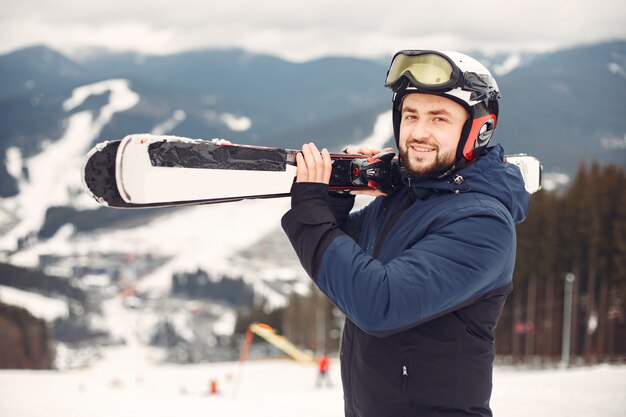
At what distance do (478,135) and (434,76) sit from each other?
289 mm

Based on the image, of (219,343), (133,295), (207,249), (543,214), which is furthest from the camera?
(207,249)

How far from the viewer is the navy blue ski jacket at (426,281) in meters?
1.92

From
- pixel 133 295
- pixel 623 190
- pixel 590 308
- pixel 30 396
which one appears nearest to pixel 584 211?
pixel 623 190

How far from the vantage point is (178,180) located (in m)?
2.32

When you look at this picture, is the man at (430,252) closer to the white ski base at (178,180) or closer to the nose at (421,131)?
the nose at (421,131)

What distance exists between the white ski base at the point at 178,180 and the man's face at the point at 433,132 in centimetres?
54

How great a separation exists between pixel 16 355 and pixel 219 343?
4157cm

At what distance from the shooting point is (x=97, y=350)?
98.2 m

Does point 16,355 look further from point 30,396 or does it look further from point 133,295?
point 133,295

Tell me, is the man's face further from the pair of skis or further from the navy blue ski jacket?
the pair of skis

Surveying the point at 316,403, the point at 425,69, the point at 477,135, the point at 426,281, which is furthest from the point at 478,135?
the point at 316,403

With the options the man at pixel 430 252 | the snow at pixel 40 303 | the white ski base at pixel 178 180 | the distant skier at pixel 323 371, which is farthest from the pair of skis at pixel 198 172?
the snow at pixel 40 303

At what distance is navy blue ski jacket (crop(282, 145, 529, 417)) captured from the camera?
192 centimetres

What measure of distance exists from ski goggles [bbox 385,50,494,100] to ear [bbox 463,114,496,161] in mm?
95
